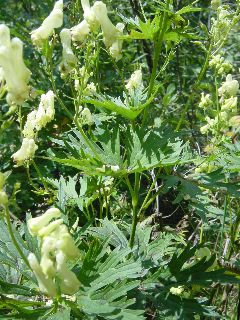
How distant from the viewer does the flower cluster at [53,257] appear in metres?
1.13

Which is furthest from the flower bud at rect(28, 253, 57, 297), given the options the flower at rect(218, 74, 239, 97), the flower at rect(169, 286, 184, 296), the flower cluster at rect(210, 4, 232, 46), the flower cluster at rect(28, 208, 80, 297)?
the flower at rect(218, 74, 239, 97)

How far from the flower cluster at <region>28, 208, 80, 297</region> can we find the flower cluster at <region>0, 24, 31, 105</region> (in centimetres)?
33

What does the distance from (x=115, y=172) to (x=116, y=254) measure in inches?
8.7

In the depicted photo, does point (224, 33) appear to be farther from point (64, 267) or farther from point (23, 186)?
point (23, 186)

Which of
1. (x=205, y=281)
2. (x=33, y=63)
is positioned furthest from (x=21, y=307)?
(x=33, y=63)

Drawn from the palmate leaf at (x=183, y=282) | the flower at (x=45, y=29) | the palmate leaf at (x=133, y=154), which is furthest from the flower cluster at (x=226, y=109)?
the flower at (x=45, y=29)

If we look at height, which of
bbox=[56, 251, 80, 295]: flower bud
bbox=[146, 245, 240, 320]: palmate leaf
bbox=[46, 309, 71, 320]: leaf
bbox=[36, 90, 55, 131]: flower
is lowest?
bbox=[146, 245, 240, 320]: palmate leaf

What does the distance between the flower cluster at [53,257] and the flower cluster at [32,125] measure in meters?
0.52

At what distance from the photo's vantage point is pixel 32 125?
5.62 ft

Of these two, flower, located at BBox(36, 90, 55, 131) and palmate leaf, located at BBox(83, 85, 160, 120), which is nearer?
palmate leaf, located at BBox(83, 85, 160, 120)

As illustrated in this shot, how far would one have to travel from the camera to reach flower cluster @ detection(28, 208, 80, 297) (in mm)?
1129

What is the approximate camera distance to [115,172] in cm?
143

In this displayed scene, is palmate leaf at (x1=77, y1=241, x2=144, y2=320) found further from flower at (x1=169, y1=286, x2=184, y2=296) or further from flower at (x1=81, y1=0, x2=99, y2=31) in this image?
flower at (x1=81, y1=0, x2=99, y2=31)

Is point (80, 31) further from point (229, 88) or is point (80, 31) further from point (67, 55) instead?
point (229, 88)
